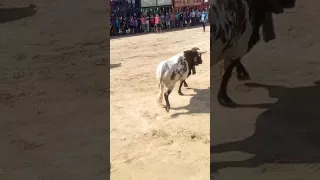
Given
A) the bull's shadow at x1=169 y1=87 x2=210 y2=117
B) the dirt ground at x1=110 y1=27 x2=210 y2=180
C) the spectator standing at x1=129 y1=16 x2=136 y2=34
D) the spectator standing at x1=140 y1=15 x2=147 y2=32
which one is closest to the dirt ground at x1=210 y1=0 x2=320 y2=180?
the dirt ground at x1=110 y1=27 x2=210 y2=180

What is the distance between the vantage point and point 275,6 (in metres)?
2.45

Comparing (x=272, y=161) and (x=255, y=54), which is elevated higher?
(x=255, y=54)

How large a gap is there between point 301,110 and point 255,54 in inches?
16.1

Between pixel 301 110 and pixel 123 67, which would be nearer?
pixel 301 110

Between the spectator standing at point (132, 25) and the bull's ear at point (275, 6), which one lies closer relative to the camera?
the bull's ear at point (275, 6)

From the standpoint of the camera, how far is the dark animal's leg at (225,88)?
2504 mm

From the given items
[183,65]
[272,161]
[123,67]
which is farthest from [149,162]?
[123,67]

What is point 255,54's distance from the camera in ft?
8.20

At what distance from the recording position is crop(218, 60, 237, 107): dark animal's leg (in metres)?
2.50
